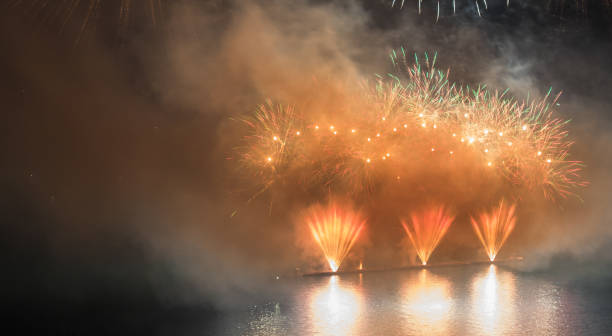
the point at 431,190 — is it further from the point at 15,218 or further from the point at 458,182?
the point at 15,218

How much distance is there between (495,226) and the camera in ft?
63.2

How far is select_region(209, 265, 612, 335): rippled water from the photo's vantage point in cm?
932

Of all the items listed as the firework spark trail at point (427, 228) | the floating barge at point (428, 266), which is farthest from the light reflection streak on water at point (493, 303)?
the firework spark trail at point (427, 228)

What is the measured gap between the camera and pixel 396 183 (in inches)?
699

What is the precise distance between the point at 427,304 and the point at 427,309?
0.52 m

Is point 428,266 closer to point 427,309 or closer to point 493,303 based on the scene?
point 493,303

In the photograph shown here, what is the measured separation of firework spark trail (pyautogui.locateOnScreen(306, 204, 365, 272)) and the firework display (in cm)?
23

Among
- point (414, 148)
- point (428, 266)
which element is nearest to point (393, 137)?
point (414, 148)

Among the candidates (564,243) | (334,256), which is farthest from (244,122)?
(564,243)

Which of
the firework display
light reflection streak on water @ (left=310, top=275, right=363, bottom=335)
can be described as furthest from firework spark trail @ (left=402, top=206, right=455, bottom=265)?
light reflection streak on water @ (left=310, top=275, right=363, bottom=335)

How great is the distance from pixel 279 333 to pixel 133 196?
7.84 metres

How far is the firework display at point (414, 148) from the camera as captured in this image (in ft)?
48.9

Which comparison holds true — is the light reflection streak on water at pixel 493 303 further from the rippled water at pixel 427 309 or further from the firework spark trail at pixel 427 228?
the firework spark trail at pixel 427 228

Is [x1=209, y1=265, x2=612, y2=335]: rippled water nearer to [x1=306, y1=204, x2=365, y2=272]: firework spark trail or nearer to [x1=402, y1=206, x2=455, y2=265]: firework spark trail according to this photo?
[x1=306, y1=204, x2=365, y2=272]: firework spark trail
